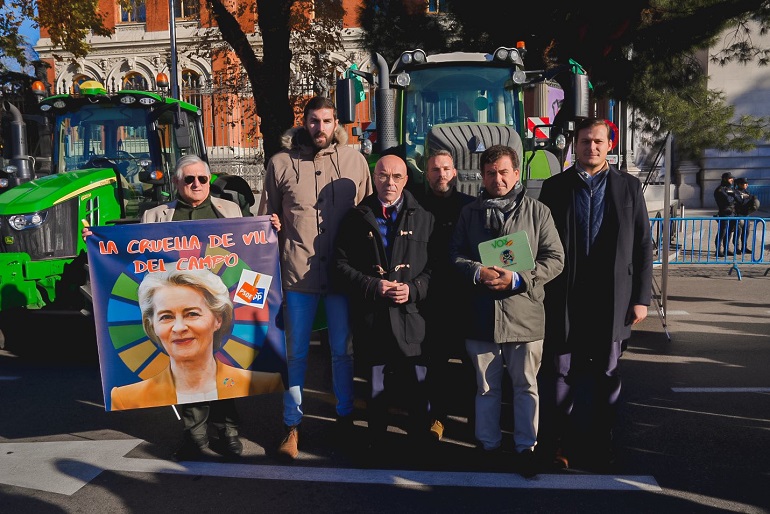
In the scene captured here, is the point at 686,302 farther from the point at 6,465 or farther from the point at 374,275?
the point at 6,465

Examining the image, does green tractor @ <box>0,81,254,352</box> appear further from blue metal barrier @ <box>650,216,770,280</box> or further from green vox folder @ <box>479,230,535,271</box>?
blue metal barrier @ <box>650,216,770,280</box>

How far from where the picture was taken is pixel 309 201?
4691 millimetres

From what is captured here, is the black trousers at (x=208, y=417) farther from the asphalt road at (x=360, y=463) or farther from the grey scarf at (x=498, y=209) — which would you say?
the grey scarf at (x=498, y=209)

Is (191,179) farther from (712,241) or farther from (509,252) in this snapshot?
(712,241)

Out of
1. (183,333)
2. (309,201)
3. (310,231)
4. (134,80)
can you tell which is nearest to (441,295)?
(310,231)

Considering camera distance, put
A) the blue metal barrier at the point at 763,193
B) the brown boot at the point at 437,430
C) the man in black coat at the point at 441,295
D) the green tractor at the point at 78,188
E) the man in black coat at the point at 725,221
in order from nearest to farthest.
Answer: the man in black coat at the point at 441,295, the brown boot at the point at 437,430, the green tractor at the point at 78,188, the man in black coat at the point at 725,221, the blue metal barrier at the point at 763,193

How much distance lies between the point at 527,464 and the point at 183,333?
7.35 ft

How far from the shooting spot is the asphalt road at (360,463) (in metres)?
3.94

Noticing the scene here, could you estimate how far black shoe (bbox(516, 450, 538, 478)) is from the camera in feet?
13.8

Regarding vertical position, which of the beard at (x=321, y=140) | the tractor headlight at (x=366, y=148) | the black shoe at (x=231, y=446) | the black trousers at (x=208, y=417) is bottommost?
the black shoe at (x=231, y=446)

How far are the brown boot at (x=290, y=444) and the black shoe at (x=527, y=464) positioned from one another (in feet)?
4.67

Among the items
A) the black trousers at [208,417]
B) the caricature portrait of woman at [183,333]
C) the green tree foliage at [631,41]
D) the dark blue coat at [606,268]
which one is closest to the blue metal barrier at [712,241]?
the green tree foliage at [631,41]

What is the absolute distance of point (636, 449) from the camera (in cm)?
463

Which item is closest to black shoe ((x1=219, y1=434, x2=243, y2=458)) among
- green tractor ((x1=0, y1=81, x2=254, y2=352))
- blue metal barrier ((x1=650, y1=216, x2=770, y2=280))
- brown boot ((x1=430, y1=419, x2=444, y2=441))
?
brown boot ((x1=430, y1=419, x2=444, y2=441))
